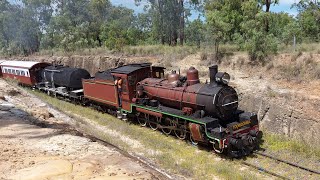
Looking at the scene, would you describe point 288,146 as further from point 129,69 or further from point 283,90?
point 129,69

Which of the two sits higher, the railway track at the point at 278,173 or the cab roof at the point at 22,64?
the cab roof at the point at 22,64

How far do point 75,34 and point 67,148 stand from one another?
33.1 meters

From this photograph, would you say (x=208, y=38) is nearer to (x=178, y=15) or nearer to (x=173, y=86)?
(x=173, y=86)

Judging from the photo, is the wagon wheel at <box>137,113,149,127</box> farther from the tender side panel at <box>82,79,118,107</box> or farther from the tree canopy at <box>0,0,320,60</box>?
the tree canopy at <box>0,0,320,60</box>

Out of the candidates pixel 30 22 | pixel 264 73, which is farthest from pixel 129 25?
pixel 264 73

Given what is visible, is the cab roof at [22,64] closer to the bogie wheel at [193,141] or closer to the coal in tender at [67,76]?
the coal in tender at [67,76]

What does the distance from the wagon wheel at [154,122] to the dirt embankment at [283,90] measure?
4137 millimetres

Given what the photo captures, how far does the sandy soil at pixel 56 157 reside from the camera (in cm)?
830

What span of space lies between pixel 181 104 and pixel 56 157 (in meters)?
6.02

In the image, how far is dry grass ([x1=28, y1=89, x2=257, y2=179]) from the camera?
10797mm

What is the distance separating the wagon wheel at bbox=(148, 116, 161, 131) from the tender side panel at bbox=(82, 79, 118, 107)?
103 inches

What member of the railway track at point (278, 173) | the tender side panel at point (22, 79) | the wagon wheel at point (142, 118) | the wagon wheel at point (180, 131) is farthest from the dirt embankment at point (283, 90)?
the tender side panel at point (22, 79)

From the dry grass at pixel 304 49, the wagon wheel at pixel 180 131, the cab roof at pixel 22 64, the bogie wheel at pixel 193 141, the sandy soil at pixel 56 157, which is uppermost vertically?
the dry grass at pixel 304 49

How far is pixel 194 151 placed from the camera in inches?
511
